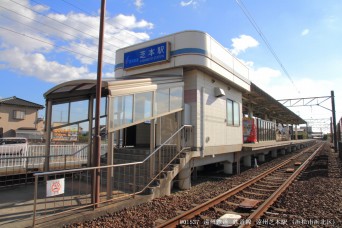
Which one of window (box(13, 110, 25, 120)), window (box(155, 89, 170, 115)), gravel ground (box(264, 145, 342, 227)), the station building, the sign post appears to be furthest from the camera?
window (box(13, 110, 25, 120))

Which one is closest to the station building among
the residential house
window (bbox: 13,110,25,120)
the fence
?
the fence

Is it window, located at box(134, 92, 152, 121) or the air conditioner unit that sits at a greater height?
the air conditioner unit

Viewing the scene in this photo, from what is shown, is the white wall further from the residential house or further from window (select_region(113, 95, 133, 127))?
the residential house

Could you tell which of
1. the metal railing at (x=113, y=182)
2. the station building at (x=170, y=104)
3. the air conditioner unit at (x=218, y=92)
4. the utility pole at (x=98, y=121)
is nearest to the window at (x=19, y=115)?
the station building at (x=170, y=104)

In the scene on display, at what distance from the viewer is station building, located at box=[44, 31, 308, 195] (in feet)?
27.3

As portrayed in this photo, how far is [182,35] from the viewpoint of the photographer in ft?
37.4

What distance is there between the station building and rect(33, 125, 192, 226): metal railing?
0.19ft

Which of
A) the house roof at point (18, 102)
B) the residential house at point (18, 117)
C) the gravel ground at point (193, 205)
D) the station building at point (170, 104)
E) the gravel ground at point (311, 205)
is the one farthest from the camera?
the house roof at point (18, 102)

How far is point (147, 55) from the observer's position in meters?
12.4

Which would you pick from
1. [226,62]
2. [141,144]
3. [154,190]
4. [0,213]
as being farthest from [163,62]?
[0,213]

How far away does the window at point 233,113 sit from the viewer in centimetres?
1499

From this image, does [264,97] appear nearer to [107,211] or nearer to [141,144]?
[141,144]

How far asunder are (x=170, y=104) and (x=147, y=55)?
3.19 m

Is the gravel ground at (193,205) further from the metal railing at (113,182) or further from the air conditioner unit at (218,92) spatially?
the air conditioner unit at (218,92)
